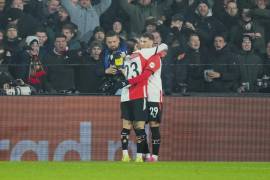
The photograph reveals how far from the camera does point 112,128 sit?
58.6 feet

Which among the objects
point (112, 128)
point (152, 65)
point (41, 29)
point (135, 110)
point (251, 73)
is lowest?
point (112, 128)

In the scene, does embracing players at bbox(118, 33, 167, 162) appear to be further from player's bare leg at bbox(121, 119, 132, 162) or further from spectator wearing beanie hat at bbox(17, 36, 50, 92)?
spectator wearing beanie hat at bbox(17, 36, 50, 92)

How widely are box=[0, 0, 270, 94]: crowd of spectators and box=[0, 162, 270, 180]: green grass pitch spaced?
3442mm

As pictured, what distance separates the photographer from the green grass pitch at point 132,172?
11383mm

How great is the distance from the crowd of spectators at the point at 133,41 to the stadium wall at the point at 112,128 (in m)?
0.37

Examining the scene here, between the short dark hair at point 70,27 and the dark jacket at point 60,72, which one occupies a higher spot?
the short dark hair at point 70,27

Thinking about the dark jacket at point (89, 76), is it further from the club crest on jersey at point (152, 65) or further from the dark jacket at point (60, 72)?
the club crest on jersey at point (152, 65)

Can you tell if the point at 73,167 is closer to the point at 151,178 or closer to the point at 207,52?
the point at 151,178

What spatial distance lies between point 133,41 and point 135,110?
9.64 ft

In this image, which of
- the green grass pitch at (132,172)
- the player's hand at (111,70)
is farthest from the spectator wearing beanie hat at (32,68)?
the green grass pitch at (132,172)

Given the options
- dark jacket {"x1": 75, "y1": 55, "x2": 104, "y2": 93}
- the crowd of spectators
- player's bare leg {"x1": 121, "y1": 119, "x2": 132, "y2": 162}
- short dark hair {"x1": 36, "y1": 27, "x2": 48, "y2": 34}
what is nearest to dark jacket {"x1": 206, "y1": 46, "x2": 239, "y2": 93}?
the crowd of spectators

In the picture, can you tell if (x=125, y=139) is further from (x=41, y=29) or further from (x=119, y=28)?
(x=41, y=29)

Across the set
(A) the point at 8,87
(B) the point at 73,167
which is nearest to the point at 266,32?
(A) the point at 8,87

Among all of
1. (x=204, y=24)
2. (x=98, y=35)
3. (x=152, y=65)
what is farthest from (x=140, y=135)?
(x=204, y=24)
